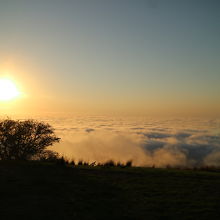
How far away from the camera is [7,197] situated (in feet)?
30.1

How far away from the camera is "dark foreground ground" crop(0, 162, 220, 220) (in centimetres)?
783

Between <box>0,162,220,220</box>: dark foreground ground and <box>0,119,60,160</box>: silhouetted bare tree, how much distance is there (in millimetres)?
14286

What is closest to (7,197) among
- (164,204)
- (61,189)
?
(61,189)

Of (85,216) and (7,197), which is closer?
(85,216)

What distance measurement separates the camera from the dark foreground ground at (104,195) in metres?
7.83

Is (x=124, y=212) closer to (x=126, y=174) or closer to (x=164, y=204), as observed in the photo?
(x=164, y=204)

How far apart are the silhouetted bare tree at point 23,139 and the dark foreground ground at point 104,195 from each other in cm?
1429

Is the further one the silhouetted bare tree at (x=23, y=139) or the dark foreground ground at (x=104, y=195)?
the silhouetted bare tree at (x=23, y=139)

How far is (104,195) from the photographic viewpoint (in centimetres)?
990

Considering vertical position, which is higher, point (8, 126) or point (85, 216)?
point (8, 126)

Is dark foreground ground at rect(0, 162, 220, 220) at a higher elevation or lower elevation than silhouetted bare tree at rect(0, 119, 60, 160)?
lower

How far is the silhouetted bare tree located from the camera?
27781 mm

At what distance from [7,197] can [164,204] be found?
Answer: 21.2ft

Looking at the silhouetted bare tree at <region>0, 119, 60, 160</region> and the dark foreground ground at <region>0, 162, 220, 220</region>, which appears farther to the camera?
the silhouetted bare tree at <region>0, 119, 60, 160</region>
